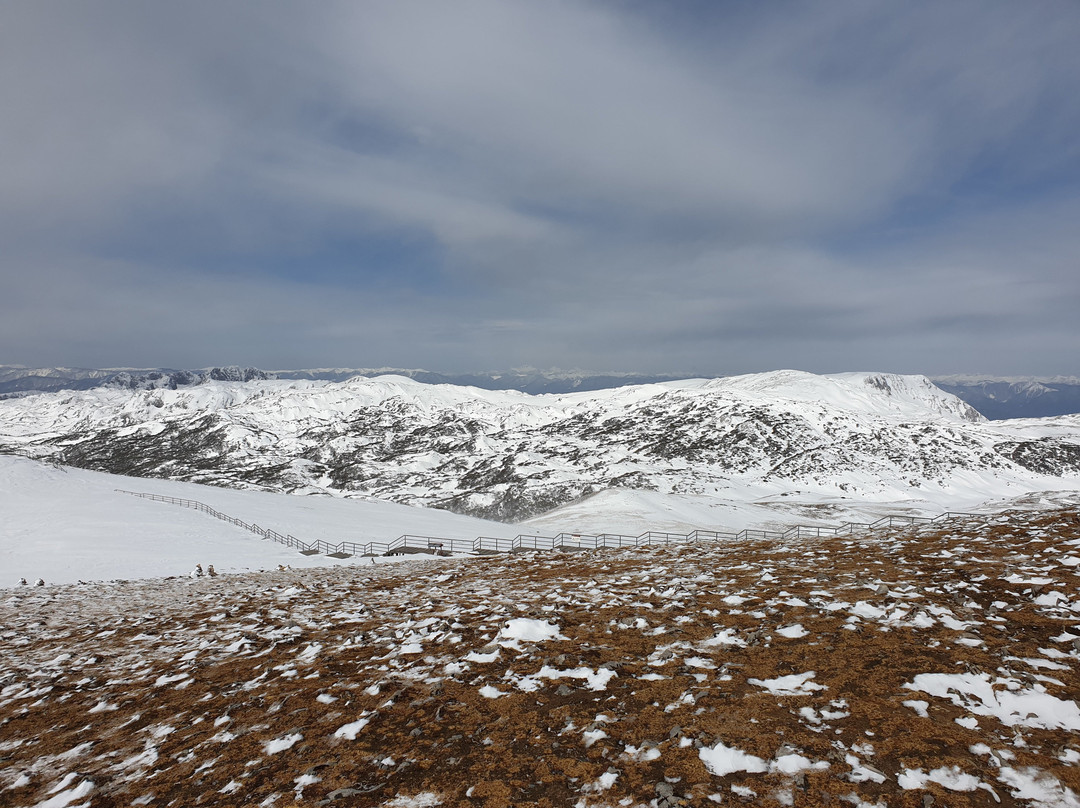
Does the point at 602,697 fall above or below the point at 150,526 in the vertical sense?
above

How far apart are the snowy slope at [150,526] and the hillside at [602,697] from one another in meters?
19.9

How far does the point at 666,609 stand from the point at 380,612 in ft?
27.0

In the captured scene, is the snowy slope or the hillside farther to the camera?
the snowy slope

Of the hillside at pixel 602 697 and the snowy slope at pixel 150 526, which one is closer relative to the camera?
the hillside at pixel 602 697

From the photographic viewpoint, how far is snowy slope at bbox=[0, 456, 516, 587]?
105ft

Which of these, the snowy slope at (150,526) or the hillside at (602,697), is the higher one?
Answer: the hillside at (602,697)

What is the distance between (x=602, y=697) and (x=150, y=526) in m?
46.7

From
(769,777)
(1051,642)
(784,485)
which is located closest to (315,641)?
(769,777)

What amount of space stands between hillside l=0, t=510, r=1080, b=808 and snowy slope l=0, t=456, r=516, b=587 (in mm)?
19914

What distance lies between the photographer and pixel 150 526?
40688mm

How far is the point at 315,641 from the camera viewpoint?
11.8m

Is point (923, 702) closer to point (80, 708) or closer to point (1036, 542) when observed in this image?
point (1036, 542)

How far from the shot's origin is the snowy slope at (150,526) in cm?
3200

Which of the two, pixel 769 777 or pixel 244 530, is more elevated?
pixel 769 777
